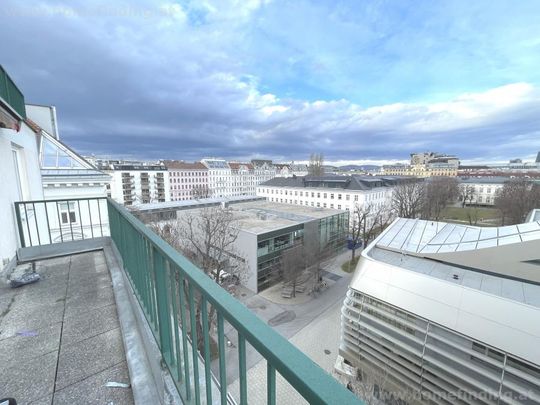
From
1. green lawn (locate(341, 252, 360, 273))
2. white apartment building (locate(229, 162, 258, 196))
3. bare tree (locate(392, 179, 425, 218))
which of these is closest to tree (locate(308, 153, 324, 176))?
white apartment building (locate(229, 162, 258, 196))

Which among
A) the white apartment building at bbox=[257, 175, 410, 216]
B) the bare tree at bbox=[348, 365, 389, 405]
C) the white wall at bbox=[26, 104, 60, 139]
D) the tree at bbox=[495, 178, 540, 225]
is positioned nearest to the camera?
the bare tree at bbox=[348, 365, 389, 405]

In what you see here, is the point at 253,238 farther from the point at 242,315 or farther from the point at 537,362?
the point at 242,315

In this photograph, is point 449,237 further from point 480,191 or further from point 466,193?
point 480,191

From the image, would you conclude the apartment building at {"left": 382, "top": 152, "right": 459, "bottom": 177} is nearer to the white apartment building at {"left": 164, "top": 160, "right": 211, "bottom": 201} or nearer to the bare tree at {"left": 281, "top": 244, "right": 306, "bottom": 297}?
the white apartment building at {"left": 164, "top": 160, "right": 211, "bottom": 201}

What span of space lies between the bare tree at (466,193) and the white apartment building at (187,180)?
57.4 m

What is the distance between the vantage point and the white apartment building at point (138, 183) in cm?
4912

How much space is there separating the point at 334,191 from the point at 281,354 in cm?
3823

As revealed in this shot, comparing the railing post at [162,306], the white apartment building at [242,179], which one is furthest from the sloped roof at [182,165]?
the railing post at [162,306]

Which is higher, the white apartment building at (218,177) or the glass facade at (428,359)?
the white apartment building at (218,177)

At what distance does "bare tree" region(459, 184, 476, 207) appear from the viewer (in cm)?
5147

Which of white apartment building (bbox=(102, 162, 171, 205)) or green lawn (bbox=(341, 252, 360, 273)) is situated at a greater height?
white apartment building (bbox=(102, 162, 171, 205))

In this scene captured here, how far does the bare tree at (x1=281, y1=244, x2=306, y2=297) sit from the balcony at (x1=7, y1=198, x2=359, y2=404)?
1464 cm

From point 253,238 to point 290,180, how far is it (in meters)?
29.0

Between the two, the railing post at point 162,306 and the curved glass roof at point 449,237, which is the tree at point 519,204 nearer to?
the curved glass roof at point 449,237
